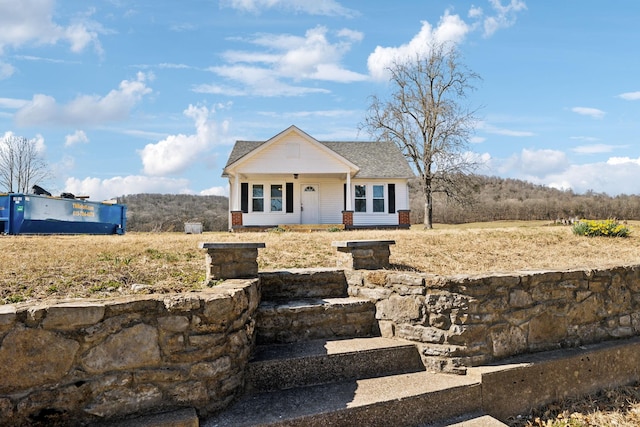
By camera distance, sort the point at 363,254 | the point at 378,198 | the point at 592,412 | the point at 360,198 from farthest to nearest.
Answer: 1. the point at 378,198
2. the point at 360,198
3. the point at 363,254
4. the point at 592,412

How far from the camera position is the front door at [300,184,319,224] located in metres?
19.1

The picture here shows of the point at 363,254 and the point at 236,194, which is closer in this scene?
the point at 363,254

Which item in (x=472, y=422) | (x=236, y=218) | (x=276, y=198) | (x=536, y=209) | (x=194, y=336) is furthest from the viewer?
(x=536, y=209)

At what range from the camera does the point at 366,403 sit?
3031 mm

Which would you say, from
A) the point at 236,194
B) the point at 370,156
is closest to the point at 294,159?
the point at 236,194

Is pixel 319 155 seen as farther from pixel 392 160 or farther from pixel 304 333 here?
pixel 304 333

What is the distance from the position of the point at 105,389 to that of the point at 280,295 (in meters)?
1.94

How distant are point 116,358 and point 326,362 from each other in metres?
1.66

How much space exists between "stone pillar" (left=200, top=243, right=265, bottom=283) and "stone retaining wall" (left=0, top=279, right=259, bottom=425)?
71cm

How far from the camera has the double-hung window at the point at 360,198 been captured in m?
19.5

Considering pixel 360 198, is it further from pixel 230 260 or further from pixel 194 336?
pixel 194 336

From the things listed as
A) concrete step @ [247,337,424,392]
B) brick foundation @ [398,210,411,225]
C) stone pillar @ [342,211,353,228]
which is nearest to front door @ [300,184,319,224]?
stone pillar @ [342,211,353,228]

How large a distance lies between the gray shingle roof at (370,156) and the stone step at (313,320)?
601 inches

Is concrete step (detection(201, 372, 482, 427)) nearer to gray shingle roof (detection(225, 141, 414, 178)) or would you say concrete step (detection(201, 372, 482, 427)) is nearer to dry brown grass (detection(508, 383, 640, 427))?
dry brown grass (detection(508, 383, 640, 427))
